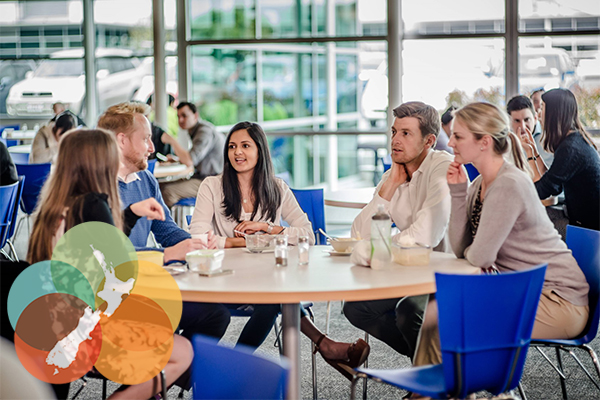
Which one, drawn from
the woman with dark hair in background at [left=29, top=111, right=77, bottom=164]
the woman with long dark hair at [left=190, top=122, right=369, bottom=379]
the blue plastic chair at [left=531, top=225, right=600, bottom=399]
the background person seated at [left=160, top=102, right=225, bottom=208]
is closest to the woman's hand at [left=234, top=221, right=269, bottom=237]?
the woman with long dark hair at [left=190, top=122, right=369, bottom=379]

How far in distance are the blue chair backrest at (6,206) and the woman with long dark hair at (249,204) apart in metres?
1.58

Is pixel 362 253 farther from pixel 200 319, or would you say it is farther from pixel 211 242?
pixel 200 319

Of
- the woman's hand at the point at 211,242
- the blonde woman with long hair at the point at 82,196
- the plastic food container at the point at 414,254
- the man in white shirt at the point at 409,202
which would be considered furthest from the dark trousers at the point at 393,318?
the blonde woman with long hair at the point at 82,196

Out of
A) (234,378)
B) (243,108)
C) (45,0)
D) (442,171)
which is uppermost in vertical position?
(45,0)

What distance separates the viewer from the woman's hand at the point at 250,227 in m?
2.91

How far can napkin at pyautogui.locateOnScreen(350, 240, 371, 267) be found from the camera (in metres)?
2.30

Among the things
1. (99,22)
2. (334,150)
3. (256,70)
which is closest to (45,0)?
(99,22)

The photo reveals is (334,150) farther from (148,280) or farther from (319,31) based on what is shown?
(148,280)

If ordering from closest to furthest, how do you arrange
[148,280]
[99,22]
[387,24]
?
[148,280] → [387,24] → [99,22]

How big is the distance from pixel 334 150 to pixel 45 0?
435 centimetres

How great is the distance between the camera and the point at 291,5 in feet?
24.3

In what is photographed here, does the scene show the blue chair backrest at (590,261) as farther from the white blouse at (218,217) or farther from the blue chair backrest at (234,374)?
the blue chair backrest at (234,374)

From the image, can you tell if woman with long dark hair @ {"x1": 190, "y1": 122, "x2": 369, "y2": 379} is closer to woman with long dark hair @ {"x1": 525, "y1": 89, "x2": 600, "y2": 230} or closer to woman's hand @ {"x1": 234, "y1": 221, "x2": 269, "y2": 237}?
woman's hand @ {"x1": 234, "y1": 221, "x2": 269, "y2": 237}
